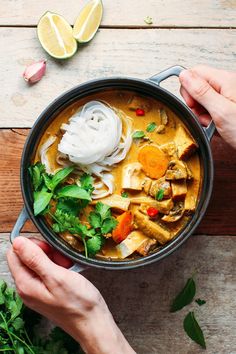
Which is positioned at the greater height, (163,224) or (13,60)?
(13,60)

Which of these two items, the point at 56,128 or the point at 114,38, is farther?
the point at 114,38

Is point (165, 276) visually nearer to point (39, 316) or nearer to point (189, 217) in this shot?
point (189, 217)

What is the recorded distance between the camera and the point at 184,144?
217 centimetres

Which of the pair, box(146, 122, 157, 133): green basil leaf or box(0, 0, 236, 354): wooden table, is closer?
box(146, 122, 157, 133): green basil leaf

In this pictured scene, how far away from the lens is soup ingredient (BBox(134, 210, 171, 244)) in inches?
85.1

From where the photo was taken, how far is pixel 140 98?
224 cm

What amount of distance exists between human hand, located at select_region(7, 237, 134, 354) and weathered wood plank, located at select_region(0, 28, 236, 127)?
555mm

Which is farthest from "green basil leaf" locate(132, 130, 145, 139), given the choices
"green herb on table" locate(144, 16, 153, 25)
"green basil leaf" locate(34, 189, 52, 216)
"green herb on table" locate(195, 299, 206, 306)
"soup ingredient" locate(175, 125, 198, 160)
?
"green herb on table" locate(195, 299, 206, 306)

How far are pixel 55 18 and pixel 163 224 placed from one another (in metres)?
0.82

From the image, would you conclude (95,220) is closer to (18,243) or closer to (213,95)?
(18,243)

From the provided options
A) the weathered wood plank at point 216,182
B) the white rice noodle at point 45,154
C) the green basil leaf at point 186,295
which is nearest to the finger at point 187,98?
the weathered wood plank at point 216,182

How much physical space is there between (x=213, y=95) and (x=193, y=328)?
83 centimetres

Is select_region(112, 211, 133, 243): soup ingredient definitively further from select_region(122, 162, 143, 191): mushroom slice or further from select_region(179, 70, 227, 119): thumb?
select_region(179, 70, 227, 119): thumb

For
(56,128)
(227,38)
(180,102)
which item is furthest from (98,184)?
(227,38)
